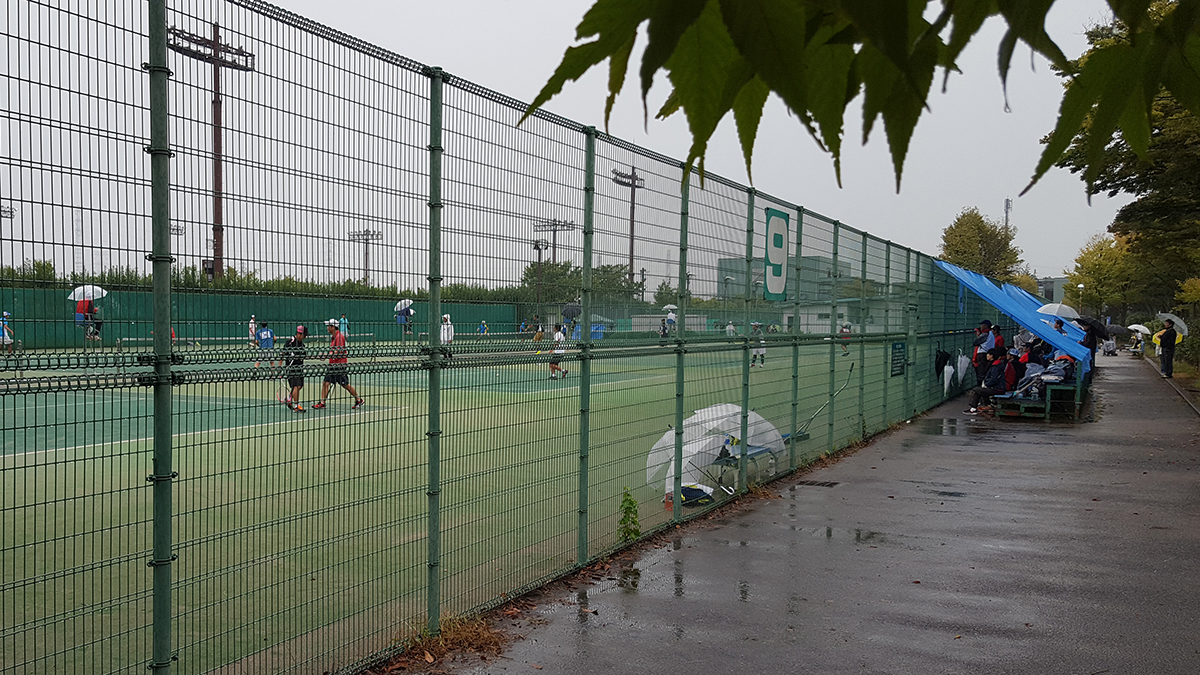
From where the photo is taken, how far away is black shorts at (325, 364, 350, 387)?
4344 mm

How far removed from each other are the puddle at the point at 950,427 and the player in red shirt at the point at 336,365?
40.9 ft

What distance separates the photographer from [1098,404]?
20922mm

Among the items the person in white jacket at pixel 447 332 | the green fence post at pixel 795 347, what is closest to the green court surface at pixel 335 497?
the person in white jacket at pixel 447 332

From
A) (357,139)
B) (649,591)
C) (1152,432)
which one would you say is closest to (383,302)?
(357,139)

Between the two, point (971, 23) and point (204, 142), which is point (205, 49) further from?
point (971, 23)

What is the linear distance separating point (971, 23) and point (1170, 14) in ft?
0.90

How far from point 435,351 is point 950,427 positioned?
42.8 ft

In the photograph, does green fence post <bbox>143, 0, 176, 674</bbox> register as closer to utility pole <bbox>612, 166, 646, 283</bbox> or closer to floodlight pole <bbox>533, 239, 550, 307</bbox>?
floodlight pole <bbox>533, 239, 550, 307</bbox>

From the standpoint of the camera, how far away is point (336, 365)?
14.6 feet

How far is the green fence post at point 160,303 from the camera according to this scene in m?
Answer: 3.72

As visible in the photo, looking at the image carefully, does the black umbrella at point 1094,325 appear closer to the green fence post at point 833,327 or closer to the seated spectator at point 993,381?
the seated spectator at point 993,381

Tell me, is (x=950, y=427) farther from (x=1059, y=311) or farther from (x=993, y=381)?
(x=1059, y=311)

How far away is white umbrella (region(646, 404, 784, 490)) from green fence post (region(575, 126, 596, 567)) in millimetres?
1128

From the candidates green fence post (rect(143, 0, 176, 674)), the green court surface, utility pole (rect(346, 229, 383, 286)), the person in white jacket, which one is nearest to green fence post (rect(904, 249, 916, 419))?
the green court surface
